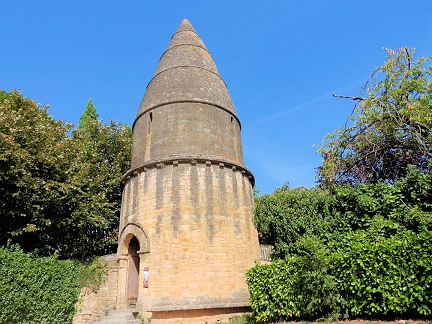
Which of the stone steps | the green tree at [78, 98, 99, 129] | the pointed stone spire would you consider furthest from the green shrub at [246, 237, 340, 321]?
the green tree at [78, 98, 99, 129]

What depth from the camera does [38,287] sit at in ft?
39.8

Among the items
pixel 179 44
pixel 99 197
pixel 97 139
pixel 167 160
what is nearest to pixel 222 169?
pixel 167 160

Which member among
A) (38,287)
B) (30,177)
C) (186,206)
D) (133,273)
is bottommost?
(38,287)

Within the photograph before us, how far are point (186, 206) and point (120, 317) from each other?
4.68 m

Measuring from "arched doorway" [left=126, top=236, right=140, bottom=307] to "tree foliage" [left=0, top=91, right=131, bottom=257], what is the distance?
235cm

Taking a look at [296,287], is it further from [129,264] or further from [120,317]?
[129,264]

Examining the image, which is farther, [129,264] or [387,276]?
[129,264]

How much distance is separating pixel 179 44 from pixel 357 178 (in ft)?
38.1

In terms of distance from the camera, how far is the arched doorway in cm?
1327

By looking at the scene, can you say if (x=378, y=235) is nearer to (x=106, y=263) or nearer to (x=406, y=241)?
(x=406, y=241)

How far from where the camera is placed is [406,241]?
8.09 m

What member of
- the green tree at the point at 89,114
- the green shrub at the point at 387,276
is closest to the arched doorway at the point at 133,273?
the green shrub at the point at 387,276

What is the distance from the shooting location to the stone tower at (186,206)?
11.8 metres

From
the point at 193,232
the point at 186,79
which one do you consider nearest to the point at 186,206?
the point at 193,232
